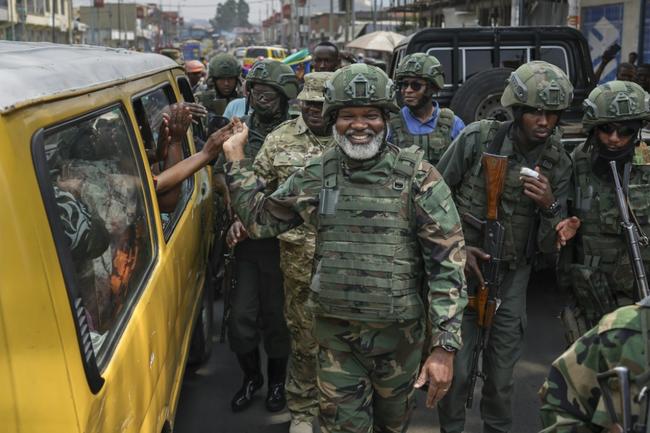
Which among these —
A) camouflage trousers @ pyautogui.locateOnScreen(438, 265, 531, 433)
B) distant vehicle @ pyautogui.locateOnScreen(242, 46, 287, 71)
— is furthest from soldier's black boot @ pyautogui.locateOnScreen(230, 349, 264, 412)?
distant vehicle @ pyautogui.locateOnScreen(242, 46, 287, 71)

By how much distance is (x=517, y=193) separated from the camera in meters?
3.53

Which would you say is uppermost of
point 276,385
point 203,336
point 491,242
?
point 491,242

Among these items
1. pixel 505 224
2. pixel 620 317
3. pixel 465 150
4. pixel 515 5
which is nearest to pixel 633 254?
pixel 505 224

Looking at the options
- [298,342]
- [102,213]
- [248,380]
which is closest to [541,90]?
[298,342]

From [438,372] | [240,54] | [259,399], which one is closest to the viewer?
[438,372]

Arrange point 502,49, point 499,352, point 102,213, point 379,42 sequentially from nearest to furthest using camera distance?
point 102,213 → point 499,352 → point 502,49 → point 379,42

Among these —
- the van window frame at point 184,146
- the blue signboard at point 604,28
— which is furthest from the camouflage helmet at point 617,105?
the blue signboard at point 604,28

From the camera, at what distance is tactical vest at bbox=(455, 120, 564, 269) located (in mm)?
3533

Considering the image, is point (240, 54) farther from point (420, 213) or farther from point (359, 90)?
point (420, 213)

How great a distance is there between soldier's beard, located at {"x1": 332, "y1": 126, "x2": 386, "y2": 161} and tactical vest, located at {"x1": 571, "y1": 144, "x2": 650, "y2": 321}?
1.14 m

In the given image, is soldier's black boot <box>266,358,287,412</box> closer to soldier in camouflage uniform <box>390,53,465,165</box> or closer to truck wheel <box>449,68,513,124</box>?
soldier in camouflage uniform <box>390,53,465,165</box>

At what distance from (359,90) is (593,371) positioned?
4.89 ft

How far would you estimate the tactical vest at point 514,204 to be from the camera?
11.6 ft

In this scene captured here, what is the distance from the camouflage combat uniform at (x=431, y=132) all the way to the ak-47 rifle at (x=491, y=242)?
132cm
